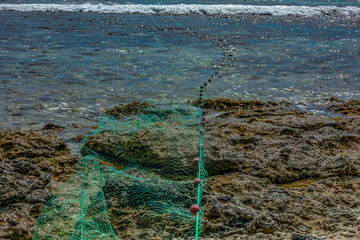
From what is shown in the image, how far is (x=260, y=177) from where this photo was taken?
4.38 m

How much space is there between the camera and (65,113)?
7520 millimetres

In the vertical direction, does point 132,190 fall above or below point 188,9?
below

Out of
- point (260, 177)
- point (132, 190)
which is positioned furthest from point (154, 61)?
point (132, 190)

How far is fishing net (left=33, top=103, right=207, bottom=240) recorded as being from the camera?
3.22 metres

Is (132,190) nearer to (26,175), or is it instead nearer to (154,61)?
(26,175)

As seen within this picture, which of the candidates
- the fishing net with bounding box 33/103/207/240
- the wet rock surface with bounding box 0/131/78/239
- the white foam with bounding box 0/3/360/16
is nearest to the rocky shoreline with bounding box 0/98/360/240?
the wet rock surface with bounding box 0/131/78/239

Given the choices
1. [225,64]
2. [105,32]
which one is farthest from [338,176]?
[105,32]

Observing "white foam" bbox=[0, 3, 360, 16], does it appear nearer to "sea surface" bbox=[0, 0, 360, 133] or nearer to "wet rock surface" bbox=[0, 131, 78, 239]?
"sea surface" bbox=[0, 0, 360, 133]

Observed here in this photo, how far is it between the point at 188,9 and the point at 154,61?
16707mm

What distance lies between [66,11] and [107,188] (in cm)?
2431

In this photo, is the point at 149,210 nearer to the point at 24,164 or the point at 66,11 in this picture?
the point at 24,164

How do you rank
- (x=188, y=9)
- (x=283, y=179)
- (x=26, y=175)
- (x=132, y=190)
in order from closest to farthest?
(x=132, y=190) → (x=26, y=175) → (x=283, y=179) → (x=188, y=9)

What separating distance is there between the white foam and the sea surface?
114 inches

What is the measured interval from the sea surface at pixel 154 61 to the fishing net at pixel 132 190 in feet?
7.78
